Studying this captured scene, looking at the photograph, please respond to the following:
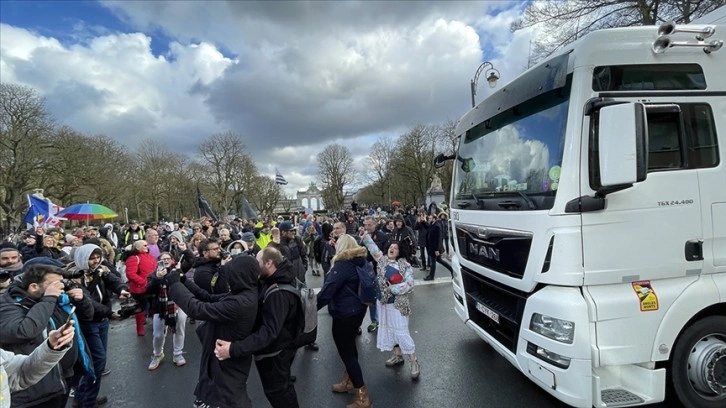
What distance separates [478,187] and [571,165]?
4.37ft

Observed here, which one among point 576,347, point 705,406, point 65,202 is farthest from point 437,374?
point 65,202

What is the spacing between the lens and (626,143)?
2.39 m

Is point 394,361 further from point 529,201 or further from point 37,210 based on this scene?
point 37,210

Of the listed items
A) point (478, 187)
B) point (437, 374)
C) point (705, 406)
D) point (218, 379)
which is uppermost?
point (478, 187)

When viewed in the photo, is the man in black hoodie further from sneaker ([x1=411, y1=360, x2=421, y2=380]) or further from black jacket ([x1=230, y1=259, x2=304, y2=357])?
sneaker ([x1=411, y1=360, x2=421, y2=380])

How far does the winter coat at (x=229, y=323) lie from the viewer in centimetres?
252

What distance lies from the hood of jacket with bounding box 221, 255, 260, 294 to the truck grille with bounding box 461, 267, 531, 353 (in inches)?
86.9

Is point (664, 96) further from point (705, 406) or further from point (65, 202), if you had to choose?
point (65, 202)

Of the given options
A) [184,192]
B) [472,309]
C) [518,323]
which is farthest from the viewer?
[184,192]

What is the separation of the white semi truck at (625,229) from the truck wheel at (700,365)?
10 mm

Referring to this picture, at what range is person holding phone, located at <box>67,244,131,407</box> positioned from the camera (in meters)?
3.67

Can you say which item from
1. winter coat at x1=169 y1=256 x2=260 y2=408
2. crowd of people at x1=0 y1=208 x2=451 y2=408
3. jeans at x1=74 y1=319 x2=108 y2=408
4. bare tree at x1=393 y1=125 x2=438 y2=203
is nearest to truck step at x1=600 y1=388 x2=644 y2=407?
crowd of people at x1=0 y1=208 x2=451 y2=408

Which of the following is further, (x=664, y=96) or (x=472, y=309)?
(x=472, y=309)

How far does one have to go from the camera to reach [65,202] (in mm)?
28609
